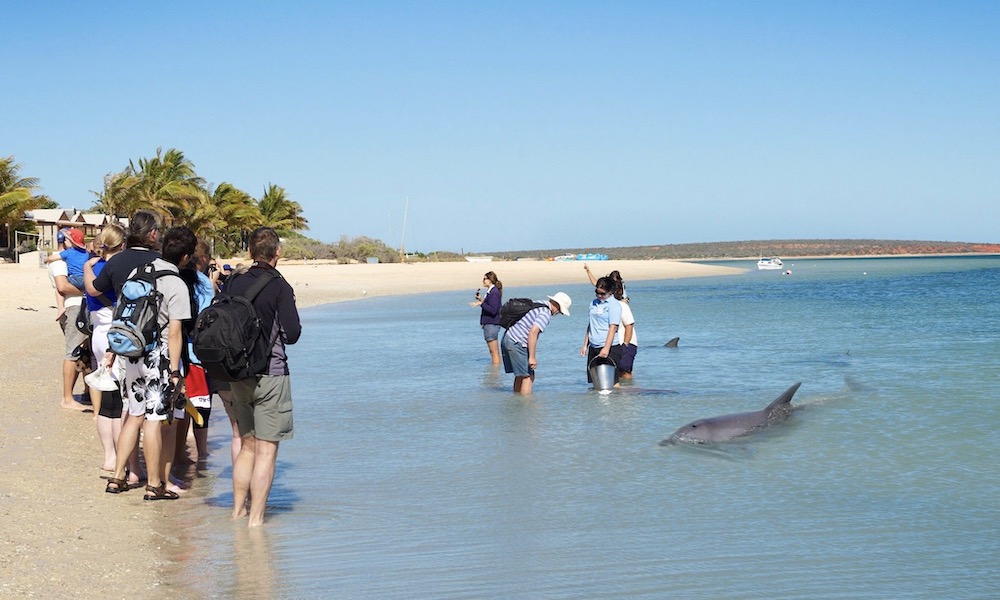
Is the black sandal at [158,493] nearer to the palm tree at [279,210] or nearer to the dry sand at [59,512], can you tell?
the dry sand at [59,512]

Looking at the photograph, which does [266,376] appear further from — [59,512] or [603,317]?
[603,317]

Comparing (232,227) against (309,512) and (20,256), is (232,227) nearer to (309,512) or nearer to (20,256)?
(20,256)

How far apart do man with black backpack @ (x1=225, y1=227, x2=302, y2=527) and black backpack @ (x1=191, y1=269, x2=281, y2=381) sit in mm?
71

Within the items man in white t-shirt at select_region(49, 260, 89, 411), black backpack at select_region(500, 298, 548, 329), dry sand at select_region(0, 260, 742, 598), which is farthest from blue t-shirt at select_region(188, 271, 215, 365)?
black backpack at select_region(500, 298, 548, 329)

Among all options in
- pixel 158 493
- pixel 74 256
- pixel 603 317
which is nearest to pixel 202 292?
pixel 158 493

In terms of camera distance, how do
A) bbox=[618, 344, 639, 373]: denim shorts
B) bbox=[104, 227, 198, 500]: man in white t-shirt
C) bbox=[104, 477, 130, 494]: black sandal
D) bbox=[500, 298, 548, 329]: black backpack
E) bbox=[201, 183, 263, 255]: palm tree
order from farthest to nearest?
1. bbox=[201, 183, 263, 255]: palm tree
2. bbox=[618, 344, 639, 373]: denim shorts
3. bbox=[500, 298, 548, 329]: black backpack
4. bbox=[104, 477, 130, 494]: black sandal
5. bbox=[104, 227, 198, 500]: man in white t-shirt

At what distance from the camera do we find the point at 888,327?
79.3 feet

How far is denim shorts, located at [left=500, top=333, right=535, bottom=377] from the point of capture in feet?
35.6

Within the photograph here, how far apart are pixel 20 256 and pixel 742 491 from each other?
4454 centimetres

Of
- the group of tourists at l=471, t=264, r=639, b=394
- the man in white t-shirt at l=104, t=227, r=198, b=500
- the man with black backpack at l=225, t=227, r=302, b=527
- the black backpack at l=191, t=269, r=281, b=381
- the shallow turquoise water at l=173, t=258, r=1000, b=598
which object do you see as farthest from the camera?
the group of tourists at l=471, t=264, r=639, b=394

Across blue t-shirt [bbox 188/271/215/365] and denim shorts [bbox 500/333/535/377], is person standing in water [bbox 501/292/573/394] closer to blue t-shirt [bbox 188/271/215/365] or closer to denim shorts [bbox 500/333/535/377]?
denim shorts [bbox 500/333/535/377]

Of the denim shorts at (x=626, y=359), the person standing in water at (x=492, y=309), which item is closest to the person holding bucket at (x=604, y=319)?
the denim shorts at (x=626, y=359)

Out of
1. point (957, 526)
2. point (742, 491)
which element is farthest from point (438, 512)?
point (957, 526)

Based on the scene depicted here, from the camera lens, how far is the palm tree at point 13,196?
1757 inches
